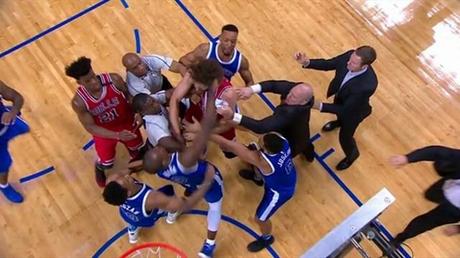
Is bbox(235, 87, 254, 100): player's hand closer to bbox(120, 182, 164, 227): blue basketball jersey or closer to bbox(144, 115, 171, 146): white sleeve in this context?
bbox(144, 115, 171, 146): white sleeve

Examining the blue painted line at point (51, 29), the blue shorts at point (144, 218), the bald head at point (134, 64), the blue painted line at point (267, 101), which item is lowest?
the blue painted line at point (267, 101)

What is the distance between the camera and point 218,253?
429 cm

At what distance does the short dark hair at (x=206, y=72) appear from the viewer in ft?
11.7

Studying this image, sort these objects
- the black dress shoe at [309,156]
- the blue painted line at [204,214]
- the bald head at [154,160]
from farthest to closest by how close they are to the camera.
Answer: the black dress shoe at [309,156] < the blue painted line at [204,214] < the bald head at [154,160]

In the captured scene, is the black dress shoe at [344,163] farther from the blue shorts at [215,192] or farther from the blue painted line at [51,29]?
the blue painted line at [51,29]

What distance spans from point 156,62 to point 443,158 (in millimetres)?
2284

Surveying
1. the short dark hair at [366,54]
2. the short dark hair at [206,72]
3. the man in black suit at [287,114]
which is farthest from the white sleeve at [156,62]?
the short dark hair at [366,54]

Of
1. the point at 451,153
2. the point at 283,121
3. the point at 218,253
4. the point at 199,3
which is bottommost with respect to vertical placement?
the point at 218,253

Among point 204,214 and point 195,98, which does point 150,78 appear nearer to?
point 195,98

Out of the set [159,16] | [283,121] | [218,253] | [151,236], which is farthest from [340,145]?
[159,16]

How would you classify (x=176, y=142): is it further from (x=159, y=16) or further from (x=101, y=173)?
(x=159, y=16)

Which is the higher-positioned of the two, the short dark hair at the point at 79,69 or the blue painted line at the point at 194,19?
the short dark hair at the point at 79,69

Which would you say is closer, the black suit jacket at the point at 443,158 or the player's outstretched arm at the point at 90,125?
the black suit jacket at the point at 443,158

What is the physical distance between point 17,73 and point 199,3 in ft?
6.78
